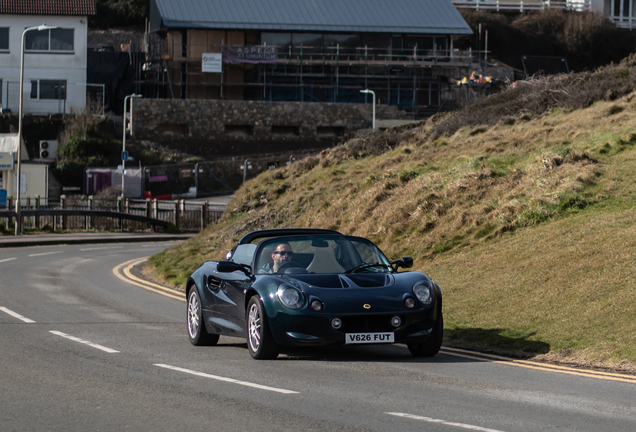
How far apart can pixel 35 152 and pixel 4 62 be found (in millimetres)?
8753

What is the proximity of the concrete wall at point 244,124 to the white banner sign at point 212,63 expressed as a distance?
3.51 m

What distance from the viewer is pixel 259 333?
9.83 m

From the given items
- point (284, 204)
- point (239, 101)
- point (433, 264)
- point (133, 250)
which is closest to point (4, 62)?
point (239, 101)

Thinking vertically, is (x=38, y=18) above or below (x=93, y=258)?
above

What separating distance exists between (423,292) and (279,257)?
1.91 meters

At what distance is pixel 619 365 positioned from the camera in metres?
9.09

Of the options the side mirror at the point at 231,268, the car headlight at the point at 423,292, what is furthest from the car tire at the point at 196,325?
the car headlight at the point at 423,292

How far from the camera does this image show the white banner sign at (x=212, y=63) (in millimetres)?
71750

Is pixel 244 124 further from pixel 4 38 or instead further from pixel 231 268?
pixel 231 268

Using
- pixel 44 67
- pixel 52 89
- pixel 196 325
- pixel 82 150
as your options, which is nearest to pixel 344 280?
pixel 196 325

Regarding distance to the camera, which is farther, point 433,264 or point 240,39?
point 240,39

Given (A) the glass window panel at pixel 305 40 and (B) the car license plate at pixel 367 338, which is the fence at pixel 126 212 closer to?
(A) the glass window panel at pixel 305 40

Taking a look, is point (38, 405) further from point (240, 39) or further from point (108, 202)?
point (240, 39)

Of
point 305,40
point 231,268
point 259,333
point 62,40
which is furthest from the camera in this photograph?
point 305,40
